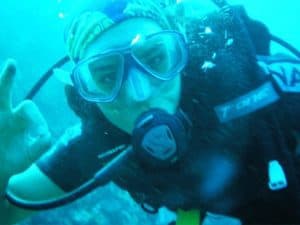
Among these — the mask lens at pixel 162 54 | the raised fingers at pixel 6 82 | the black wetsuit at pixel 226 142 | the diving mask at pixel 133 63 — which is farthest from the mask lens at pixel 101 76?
the raised fingers at pixel 6 82

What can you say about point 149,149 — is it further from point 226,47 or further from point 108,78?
point 226,47

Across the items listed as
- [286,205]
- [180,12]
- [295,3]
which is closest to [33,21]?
[180,12]

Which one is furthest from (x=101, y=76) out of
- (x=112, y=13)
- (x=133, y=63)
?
(x=112, y=13)

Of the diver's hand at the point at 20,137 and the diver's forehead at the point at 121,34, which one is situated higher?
the diver's forehead at the point at 121,34

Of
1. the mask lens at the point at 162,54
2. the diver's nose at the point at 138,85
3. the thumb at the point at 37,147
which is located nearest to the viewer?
the diver's nose at the point at 138,85

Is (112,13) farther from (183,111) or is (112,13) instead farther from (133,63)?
(183,111)

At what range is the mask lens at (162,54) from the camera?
223cm

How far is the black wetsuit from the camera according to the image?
2.27m

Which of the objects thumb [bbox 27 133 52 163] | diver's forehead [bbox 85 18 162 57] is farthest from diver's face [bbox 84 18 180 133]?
thumb [bbox 27 133 52 163]

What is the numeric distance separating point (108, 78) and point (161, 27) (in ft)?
1.57

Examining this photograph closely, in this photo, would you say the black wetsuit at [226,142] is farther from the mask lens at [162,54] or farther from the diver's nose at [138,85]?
the diver's nose at [138,85]

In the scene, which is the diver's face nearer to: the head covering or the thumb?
the head covering

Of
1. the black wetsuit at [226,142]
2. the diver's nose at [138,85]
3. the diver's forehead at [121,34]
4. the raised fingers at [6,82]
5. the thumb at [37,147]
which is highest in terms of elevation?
the raised fingers at [6,82]

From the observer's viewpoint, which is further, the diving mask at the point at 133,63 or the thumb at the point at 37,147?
the thumb at the point at 37,147
